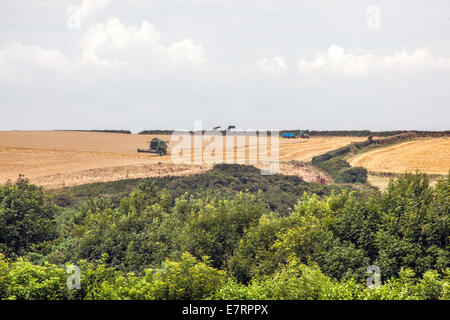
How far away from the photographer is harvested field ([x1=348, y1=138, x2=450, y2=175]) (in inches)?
2983

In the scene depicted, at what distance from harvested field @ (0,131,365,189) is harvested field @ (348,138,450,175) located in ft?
33.2

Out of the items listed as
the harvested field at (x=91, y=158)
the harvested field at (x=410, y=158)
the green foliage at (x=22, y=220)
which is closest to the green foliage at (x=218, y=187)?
the harvested field at (x=91, y=158)

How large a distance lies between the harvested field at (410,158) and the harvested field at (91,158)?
33.2ft

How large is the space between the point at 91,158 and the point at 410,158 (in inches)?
2418

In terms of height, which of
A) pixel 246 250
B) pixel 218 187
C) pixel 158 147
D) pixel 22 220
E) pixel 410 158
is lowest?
pixel 218 187

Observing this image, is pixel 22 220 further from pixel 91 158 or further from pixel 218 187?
pixel 91 158

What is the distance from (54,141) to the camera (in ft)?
322

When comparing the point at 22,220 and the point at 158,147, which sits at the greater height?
the point at 158,147

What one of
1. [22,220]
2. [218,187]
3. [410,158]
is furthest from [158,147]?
[22,220]

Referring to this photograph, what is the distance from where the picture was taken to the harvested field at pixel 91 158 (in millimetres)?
72750

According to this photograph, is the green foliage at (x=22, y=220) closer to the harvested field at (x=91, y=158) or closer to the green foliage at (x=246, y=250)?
the green foliage at (x=246, y=250)

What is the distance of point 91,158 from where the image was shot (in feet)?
274

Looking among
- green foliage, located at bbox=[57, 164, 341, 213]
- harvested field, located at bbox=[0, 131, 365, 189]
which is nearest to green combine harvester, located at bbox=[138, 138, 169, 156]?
harvested field, located at bbox=[0, 131, 365, 189]

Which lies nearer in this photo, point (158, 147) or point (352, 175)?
point (352, 175)
